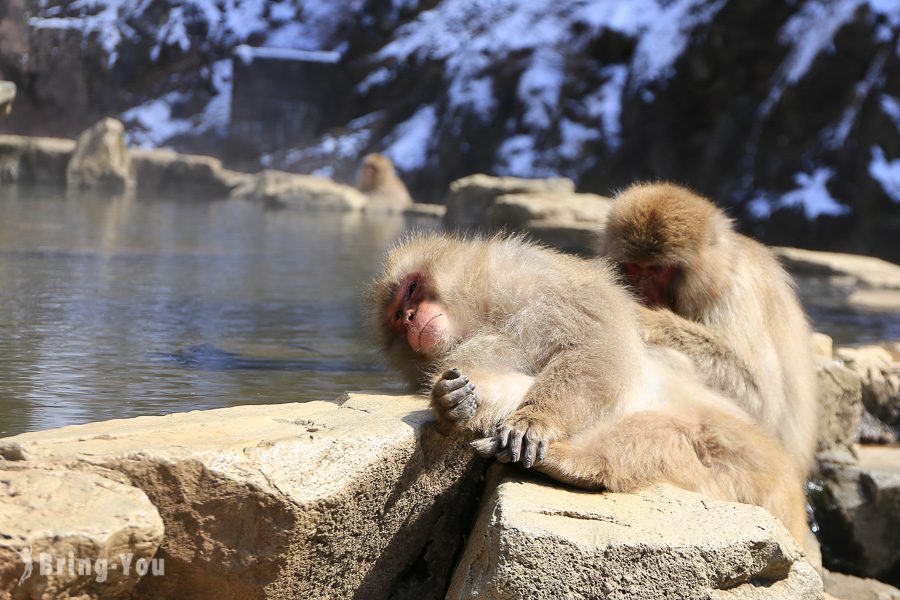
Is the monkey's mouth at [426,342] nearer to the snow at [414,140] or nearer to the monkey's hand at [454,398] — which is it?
the monkey's hand at [454,398]

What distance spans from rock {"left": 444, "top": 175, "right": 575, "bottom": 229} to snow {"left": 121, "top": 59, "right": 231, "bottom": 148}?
4504 mm

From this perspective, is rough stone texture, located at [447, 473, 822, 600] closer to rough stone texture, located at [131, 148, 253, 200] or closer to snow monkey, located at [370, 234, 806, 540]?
snow monkey, located at [370, 234, 806, 540]

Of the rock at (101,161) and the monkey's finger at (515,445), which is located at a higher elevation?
the monkey's finger at (515,445)

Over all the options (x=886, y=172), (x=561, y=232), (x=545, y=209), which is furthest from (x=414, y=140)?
(x=561, y=232)

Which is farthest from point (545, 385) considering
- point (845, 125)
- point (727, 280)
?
point (845, 125)

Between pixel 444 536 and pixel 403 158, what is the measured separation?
48.1 feet

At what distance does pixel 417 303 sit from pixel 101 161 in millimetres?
11321

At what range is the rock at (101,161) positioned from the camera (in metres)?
12.9

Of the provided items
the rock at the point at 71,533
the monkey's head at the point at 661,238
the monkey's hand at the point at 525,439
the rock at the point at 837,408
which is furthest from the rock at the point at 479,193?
the rock at the point at 71,533

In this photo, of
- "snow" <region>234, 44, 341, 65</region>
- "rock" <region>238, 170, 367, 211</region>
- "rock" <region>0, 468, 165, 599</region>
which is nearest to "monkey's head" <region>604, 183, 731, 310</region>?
"rock" <region>0, 468, 165, 599</region>

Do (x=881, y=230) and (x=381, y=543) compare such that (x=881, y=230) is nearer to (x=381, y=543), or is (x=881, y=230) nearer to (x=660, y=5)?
(x=660, y=5)

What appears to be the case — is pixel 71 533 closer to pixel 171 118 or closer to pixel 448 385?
pixel 448 385

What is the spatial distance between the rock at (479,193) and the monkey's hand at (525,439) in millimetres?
8359

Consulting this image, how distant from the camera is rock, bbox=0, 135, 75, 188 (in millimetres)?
11969
